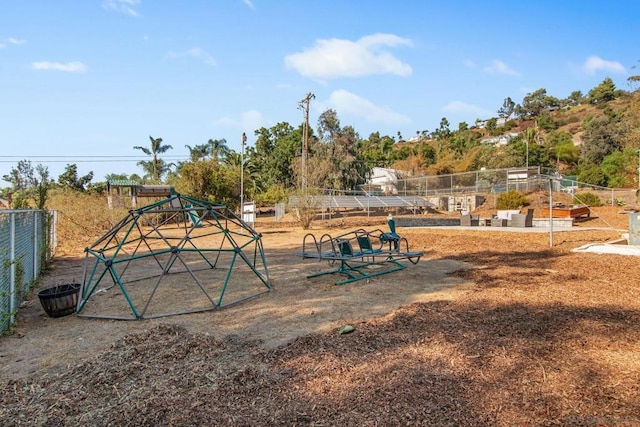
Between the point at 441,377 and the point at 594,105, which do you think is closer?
the point at 441,377

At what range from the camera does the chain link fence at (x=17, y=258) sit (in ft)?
16.9

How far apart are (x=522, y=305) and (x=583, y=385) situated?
2471 mm

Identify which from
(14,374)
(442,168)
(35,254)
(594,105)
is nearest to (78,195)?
(35,254)

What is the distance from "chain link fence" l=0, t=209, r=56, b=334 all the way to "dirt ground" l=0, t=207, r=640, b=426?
0.30 metres

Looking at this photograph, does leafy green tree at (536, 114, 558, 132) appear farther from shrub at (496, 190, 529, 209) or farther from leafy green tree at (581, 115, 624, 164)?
shrub at (496, 190, 529, 209)

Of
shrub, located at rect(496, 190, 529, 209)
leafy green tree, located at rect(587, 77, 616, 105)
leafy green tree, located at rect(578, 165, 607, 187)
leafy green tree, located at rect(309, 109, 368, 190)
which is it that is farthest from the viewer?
leafy green tree, located at rect(587, 77, 616, 105)

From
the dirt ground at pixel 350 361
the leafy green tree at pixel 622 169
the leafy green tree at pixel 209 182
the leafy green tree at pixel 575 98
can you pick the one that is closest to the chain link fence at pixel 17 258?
the dirt ground at pixel 350 361

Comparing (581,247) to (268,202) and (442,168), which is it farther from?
(442,168)

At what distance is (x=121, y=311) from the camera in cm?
611

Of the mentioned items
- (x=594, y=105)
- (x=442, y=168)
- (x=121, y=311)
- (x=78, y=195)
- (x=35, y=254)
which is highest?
(x=594, y=105)

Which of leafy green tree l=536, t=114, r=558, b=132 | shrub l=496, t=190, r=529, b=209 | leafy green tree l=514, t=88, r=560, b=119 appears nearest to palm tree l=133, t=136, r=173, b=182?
shrub l=496, t=190, r=529, b=209

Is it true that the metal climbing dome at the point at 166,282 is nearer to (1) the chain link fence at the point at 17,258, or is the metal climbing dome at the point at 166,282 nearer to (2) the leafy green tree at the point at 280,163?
(1) the chain link fence at the point at 17,258

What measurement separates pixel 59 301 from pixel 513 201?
90.4 feet

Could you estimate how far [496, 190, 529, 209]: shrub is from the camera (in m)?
26.8
